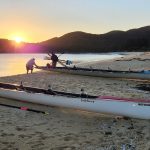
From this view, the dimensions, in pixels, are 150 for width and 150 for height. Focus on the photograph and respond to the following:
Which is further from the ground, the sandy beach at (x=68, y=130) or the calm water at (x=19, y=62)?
the calm water at (x=19, y=62)

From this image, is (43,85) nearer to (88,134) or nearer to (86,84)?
(86,84)

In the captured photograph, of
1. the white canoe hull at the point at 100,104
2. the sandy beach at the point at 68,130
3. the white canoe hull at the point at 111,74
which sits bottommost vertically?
the sandy beach at the point at 68,130

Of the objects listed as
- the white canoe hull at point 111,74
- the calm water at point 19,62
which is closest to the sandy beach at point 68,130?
the white canoe hull at point 111,74

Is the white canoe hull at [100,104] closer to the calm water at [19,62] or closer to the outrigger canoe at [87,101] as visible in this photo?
the outrigger canoe at [87,101]

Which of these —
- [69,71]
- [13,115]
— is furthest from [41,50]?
[13,115]

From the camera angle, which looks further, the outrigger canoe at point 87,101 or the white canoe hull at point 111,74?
the white canoe hull at point 111,74

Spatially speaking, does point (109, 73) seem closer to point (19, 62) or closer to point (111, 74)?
point (111, 74)

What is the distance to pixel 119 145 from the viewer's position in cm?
850

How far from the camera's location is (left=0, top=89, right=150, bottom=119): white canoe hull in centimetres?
1047

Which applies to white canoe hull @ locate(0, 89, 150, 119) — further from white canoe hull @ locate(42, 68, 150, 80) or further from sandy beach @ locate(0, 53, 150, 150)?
white canoe hull @ locate(42, 68, 150, 80)

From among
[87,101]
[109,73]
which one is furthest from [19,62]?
[87,101]

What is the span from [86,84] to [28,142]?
34.5 feet

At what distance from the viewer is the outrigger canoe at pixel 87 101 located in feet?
34.6

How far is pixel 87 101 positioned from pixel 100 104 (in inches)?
19.9
